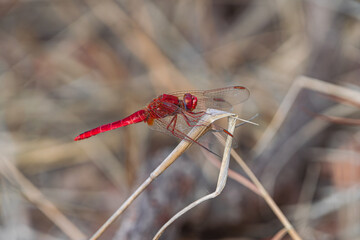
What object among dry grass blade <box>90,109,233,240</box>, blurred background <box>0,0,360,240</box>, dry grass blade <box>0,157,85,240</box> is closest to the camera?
dry grass blade <box>90,109,233,240</box>

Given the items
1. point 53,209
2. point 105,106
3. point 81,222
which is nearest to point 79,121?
point 105,106

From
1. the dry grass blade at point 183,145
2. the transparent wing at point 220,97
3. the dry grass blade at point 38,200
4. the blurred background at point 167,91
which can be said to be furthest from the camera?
the transparent wing at point 220,97

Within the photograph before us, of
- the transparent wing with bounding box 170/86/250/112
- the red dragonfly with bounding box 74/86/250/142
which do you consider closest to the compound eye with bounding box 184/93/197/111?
the red dragonfly with bounding box 74/86/250/142

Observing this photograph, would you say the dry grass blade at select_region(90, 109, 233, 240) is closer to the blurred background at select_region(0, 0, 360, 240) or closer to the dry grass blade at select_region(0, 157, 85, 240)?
the blurred background at select_region(0, 0, 360, 240)

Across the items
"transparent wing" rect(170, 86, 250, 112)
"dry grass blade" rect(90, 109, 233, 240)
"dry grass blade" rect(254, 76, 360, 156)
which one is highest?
"transparent wing" rect(170, 86, 250, 112)

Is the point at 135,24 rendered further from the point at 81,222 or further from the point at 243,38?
the point at 81,222

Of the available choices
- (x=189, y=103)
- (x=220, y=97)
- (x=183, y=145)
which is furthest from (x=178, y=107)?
(x=183, y=145)

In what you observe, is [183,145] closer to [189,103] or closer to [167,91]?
[189,103]

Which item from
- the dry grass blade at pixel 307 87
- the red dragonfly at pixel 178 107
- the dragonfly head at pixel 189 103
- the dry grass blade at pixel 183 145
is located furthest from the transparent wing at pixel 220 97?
the dry grass blade at pixel 183 145

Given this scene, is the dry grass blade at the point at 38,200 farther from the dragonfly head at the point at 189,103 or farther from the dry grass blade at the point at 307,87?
the dry grass blade at the point at 307,87
